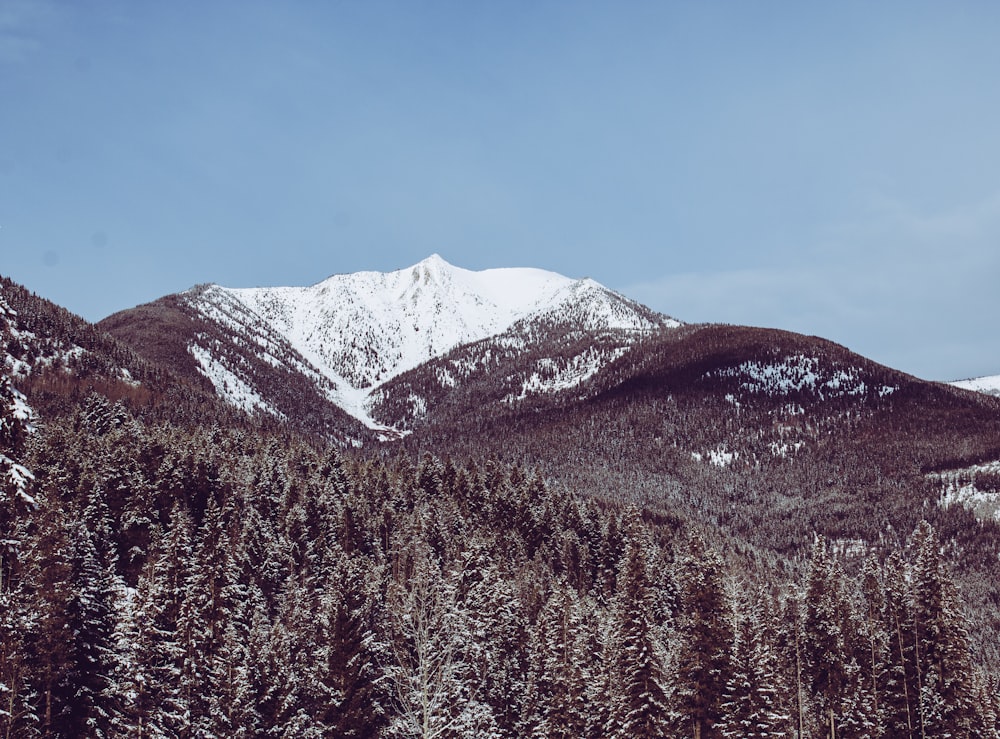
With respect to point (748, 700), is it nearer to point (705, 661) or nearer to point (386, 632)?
point (705, 661)

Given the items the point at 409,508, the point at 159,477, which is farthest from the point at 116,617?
the point at 409,508

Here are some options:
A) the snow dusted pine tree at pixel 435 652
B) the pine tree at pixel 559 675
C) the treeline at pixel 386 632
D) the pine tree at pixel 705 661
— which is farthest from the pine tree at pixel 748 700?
the snow dusted pine tree at pixel 435 652

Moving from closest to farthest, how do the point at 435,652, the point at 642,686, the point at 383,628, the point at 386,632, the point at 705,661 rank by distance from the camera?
the point at 435,652
the point at 705,661
the point at 642,686
the point at 386,632
the point at 383,628

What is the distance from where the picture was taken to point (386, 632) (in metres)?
57.8

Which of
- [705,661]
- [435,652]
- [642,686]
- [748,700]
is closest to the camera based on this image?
[435,652]

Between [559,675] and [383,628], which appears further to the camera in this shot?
[383,628]

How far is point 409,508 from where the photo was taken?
341 ft

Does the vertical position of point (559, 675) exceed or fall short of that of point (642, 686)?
it falls short

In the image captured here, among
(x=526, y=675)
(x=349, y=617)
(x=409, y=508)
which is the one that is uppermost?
(x=409, y=508)

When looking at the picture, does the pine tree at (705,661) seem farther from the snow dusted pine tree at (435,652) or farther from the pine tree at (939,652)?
the pine tree at (939,652)

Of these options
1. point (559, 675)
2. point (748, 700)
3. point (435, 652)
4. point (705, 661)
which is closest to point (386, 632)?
point (559, 675)

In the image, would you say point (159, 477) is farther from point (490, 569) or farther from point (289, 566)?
point (490, 569)

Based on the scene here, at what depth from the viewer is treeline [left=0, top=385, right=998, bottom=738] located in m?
36.4

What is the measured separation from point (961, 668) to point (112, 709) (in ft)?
150
